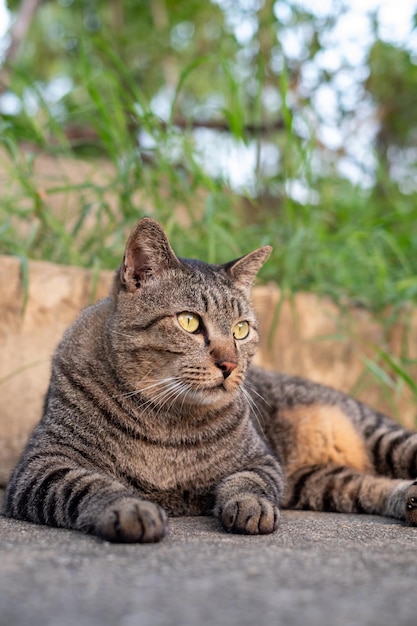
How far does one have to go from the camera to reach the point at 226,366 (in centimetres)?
198

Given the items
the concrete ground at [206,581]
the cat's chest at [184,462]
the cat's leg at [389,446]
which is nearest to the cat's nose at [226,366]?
the cat's chest at [184,462]

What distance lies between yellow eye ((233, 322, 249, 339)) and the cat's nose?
21cm

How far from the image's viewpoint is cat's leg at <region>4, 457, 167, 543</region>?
150 cm

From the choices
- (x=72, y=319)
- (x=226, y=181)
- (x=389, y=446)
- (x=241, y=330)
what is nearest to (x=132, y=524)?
(x=241, y=330)

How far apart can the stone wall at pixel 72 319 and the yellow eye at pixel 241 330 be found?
969mm

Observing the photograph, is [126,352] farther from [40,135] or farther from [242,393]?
[40,135]

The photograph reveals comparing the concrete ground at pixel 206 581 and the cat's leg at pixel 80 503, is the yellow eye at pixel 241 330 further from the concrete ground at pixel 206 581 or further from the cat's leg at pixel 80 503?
the concrete ground at pixel 206 581

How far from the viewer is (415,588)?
3.68ft

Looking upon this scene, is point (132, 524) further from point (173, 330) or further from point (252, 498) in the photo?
point (173, 330)

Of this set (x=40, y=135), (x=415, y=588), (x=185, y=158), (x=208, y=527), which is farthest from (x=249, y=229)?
(x=415, y=588)

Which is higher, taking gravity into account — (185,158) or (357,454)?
(185,158)

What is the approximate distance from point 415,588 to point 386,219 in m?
2.69

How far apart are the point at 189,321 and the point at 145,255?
25 centimetres

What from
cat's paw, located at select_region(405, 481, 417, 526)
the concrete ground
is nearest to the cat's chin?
the concrete ground
